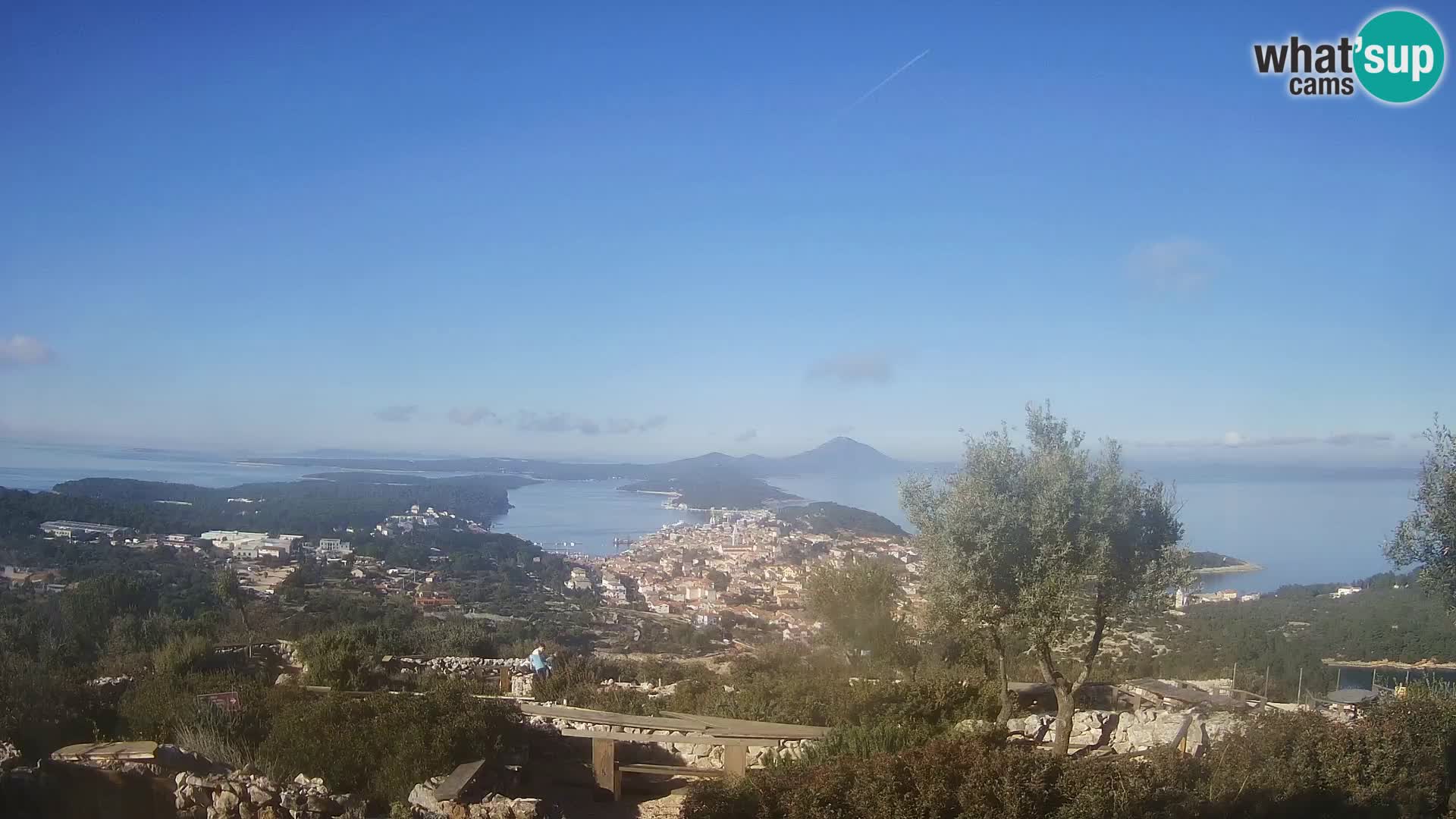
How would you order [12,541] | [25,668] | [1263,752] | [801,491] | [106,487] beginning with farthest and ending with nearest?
[801,491]
[106,487]
[12,541]
[25,668]
[1263,752]

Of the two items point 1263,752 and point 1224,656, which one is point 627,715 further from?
point 1224,656

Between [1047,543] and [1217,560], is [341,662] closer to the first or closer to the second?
[1047,543]

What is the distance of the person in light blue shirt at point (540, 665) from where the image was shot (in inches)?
516

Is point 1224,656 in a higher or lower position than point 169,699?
lower

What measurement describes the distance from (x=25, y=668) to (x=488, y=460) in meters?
29.1

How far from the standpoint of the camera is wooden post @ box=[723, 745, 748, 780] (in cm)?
921

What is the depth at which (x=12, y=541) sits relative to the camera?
56.4 feet

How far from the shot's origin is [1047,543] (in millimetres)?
8617

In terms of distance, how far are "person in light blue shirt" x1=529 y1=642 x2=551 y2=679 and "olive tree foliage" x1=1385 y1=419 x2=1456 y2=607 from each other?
10667 millimetres

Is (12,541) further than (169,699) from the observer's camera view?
Yes

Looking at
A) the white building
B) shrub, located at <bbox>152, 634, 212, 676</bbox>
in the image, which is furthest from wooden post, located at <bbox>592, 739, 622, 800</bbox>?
the white building

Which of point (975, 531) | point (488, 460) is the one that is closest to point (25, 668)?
point (975, 531)

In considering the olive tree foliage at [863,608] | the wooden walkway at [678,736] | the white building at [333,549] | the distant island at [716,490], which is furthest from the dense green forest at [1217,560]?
the white building at [333,549]

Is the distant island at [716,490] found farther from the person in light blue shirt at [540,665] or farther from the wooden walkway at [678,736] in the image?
the wooden walkway at [678,736]
